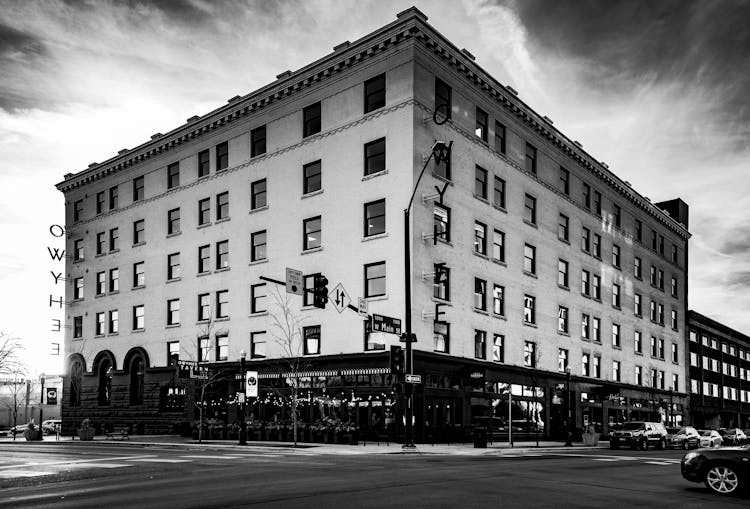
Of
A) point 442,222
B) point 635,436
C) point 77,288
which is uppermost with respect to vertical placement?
point 442,222

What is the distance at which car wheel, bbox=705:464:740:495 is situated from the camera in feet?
50.8

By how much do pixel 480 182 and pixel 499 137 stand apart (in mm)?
4212

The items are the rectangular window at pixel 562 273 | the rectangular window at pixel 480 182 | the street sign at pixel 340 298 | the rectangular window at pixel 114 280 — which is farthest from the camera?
the rectangular window at pixel 114 280

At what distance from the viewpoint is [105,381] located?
56781 millimetres

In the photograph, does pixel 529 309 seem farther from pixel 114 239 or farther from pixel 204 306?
pixel 114 239

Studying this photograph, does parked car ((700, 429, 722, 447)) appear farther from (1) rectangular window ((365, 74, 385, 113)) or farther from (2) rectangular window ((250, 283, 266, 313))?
(1) rectangular window ((365, 74, 385, 113))

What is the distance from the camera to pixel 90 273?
5947cm

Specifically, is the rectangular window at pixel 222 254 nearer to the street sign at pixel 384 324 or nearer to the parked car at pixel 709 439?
the street sign at pixel 384 324

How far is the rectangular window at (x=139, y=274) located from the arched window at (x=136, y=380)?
5.36 meters

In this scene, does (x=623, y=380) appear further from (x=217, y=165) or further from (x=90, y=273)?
(x=90, y=273)

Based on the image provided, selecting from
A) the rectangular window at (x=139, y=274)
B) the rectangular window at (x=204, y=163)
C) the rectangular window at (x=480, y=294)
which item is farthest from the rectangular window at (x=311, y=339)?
the rectangular window at (x=139, y=274)

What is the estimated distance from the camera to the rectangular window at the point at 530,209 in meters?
48.7

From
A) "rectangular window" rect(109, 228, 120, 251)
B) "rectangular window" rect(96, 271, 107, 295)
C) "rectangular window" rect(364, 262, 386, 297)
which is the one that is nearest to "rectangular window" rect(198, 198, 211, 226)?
"rectangular window" rect(109, 228, 120, 251)

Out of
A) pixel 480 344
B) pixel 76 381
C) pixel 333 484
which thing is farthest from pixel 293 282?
pixel 76 381
